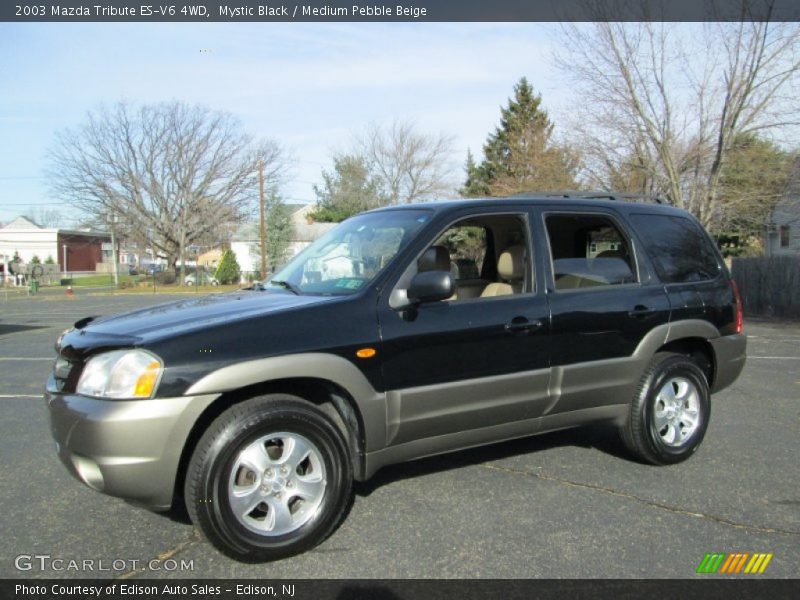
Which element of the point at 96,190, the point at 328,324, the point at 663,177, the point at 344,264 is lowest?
the point at 328,324

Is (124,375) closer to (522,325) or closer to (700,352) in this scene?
(522,325)

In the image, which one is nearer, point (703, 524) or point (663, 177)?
point (703, 524)

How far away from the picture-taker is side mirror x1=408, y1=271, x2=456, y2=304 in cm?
344

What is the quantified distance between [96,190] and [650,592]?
50.4 m

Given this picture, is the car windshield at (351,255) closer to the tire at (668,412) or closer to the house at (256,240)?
the tire at (668,412)

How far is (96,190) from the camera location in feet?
152

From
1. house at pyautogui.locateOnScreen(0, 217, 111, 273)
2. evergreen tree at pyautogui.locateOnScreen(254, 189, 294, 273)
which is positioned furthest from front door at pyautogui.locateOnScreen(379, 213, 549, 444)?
house at pyautogui.locateOnScreen(0, 217, 111, 273)

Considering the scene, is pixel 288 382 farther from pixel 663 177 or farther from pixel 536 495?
pixel 663 177

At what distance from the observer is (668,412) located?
4.47 meters

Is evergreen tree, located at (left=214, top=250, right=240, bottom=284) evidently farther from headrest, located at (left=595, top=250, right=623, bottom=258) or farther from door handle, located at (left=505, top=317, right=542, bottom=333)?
door handle, located at (left=505, top=317, right=542, bottom=333)

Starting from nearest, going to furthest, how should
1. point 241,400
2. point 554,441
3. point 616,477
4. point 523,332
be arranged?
point 241,400, point 523,332, point 616,477, point 554,441

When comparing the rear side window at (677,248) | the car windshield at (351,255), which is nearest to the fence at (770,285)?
the rear side window at (677,248)

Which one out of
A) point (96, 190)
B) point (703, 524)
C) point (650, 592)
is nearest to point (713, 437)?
point (703, 524)

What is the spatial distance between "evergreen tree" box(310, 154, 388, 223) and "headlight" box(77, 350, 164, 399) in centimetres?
5168
